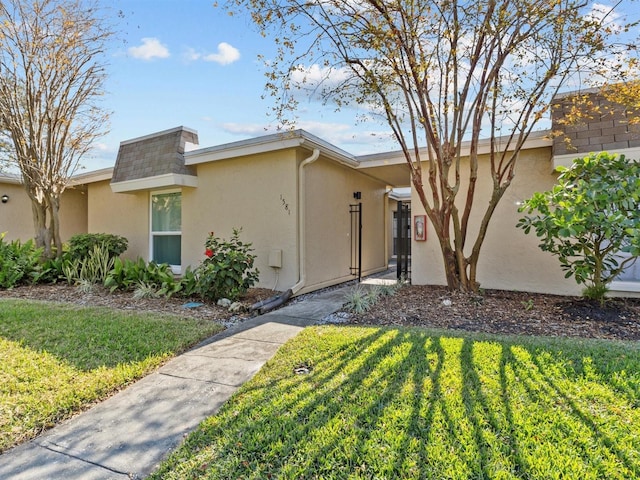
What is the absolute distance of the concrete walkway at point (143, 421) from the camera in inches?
93.5

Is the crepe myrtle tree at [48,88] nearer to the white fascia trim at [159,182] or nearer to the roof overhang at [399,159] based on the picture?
the white fascia trim at [159,182]

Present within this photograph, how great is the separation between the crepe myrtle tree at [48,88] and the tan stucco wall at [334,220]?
6122 millimetres

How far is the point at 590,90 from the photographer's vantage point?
6320mm

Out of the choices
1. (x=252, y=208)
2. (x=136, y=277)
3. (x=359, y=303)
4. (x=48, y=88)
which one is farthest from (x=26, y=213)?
(x=359, y=303)

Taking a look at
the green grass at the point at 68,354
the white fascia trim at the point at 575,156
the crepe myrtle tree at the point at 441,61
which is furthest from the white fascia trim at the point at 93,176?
the white fascia trim at the point at 575,156

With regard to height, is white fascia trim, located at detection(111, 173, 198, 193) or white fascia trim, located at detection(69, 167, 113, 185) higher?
white fascia trim, located at detection(69, 167, 113, 185)

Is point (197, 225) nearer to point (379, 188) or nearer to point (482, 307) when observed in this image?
point (379, 188)

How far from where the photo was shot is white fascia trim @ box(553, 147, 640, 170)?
575 cm

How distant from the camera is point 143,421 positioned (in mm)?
2883

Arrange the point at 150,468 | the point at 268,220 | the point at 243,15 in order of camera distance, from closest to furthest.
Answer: the point at 150,468, the point at 243,15, the point at 268,220

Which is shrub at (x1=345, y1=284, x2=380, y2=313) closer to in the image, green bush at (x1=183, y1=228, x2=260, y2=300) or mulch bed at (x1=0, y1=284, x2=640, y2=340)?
mulch bed at (x1=0, y1=284, x2=640, y2=340)

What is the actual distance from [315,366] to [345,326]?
4.89 feet

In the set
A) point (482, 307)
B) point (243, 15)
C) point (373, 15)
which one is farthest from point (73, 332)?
point (373, 15)

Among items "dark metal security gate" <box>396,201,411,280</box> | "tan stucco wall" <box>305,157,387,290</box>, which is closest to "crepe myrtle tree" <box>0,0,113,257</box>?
"tan stucco wall" <box>305,157,387,290</box>
